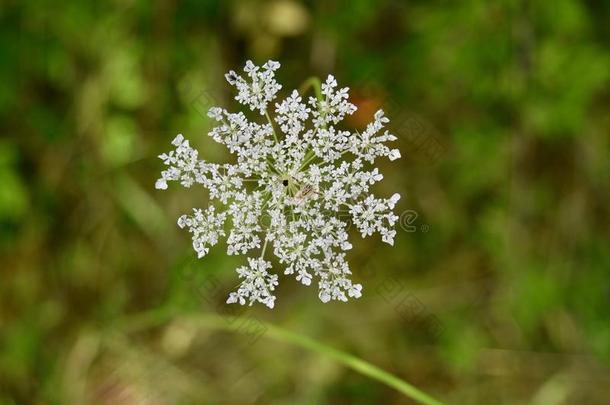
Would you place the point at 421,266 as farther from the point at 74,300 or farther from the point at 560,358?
the point at 74,300

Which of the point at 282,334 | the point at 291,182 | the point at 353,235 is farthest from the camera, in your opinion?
the point at 353,235

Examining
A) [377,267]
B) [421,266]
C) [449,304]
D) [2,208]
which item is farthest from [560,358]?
[2,208]

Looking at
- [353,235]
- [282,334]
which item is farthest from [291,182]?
[353,235]

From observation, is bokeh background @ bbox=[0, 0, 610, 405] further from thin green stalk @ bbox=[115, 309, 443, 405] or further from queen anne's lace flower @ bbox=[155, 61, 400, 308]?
queen anne's lace flower @ bbox=[155, 61, 400, 308]

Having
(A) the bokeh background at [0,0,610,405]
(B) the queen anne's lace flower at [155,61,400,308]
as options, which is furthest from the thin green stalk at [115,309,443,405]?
(B) the queen anne's lace flower at [155,61,400,308]

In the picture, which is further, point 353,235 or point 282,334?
point 353,235

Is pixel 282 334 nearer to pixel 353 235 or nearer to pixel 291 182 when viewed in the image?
pixel 291 182

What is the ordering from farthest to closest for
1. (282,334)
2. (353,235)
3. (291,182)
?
1. (353,235)
2. (282,334)
3. (291,182)
